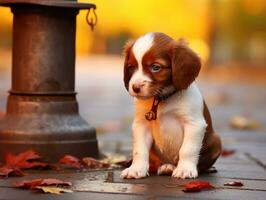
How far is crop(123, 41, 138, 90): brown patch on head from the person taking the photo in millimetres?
4117

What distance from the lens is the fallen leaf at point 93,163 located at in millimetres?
4852

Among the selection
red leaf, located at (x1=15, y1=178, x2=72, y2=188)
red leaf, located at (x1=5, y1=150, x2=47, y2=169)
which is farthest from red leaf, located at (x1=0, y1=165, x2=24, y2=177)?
red leaf, located at (x1=15, y1=178, x2=72, y2=188)

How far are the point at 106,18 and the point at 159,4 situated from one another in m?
3.50

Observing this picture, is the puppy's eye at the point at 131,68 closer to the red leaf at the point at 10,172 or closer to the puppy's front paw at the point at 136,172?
the puppy's front paw at the point at 136,172

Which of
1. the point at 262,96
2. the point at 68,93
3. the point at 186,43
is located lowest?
the point at 262,96

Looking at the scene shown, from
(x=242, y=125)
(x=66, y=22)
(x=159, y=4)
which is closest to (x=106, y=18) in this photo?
(x=159, y=4)

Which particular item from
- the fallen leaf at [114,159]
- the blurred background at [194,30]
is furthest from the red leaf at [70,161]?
the blurred background at [194,30]

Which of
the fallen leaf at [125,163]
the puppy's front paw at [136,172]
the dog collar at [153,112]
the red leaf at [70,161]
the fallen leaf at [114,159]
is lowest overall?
the fallen leaf at [114,159]

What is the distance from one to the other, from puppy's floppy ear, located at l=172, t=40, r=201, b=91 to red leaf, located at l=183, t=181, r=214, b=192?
1.90 feet

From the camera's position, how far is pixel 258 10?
3234cm

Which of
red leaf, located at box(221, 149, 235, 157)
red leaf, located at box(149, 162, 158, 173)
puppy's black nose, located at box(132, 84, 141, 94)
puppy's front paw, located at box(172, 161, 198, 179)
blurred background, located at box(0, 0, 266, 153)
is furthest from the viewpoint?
blurred background, located at box(0, 0, 266, 153)

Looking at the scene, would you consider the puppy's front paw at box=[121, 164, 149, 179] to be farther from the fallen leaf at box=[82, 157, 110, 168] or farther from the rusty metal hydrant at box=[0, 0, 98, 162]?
the rusty metal hydrant at box=[0, 0, 98, 162]

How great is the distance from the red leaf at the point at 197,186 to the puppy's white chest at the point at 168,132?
1.41ft

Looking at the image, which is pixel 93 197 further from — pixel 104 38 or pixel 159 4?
pixel 104 38
